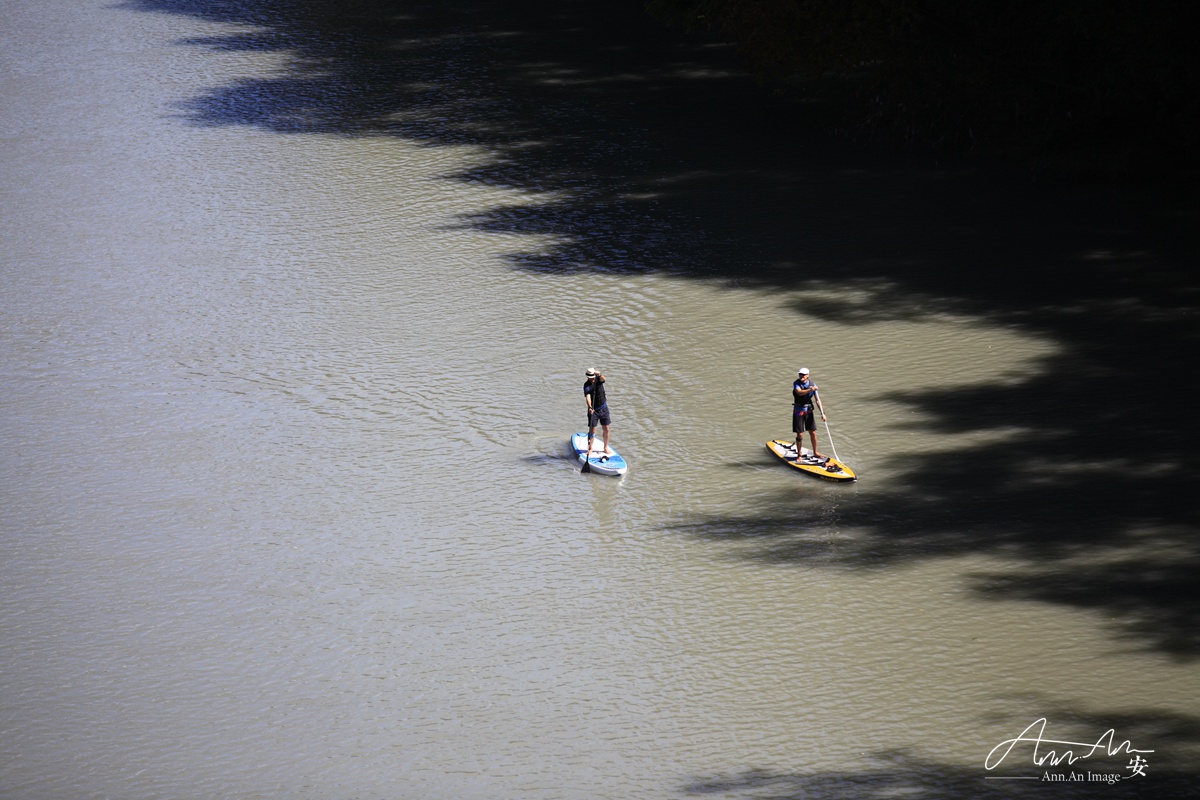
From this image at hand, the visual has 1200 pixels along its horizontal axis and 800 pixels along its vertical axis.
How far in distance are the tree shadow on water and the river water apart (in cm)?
8

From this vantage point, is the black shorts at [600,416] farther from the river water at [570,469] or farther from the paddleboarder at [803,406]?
the paddleboarder at [803,406]

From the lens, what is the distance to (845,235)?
21469mm

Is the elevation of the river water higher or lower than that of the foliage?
lower

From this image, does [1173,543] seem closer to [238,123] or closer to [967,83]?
[967,83]

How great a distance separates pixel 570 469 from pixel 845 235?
8.58m

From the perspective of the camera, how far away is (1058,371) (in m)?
16.6

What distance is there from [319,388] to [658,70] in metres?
16.2
